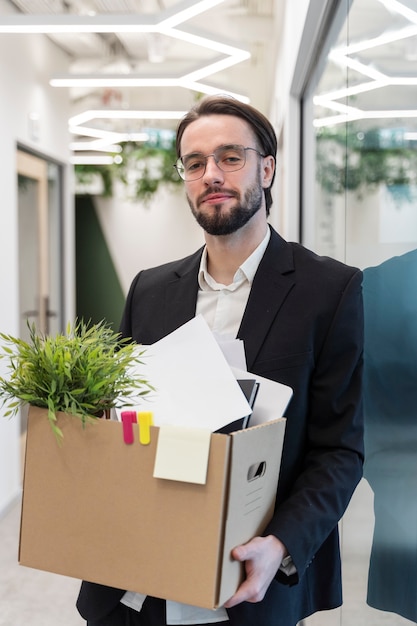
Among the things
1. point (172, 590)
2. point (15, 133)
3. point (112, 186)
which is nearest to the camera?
point (172, 590)

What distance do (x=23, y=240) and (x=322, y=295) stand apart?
3.97 meters

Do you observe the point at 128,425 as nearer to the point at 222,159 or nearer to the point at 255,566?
the point at 255,566

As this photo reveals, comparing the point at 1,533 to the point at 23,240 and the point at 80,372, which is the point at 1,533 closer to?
the point at 23,240

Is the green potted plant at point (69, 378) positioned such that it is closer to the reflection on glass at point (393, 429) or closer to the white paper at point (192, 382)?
the white paper at point (192, 382)

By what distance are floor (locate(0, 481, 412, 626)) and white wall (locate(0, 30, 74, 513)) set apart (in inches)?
14.4

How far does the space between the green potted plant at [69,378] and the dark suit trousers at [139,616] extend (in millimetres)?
452

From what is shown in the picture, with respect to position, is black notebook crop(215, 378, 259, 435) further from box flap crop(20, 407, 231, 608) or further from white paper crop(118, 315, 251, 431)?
box flap crop(20, 407, 231, 608)

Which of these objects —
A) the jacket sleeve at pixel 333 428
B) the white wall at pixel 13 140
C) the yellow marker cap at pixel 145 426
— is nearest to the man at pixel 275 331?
the jacket sleeve at pixel 333 428

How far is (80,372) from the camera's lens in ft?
3.34

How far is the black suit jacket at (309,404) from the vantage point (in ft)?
3.79

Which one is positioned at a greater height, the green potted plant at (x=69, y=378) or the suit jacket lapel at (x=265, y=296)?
the suit jacket lapel at (x=265, y=296)

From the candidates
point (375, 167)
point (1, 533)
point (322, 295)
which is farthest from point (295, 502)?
point (1, 533)

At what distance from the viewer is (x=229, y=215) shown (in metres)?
1.30

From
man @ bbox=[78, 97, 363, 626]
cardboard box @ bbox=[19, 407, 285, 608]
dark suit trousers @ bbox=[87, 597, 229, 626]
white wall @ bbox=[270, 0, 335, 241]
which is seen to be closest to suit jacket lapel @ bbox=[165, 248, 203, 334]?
man @ bbox=[78, 97, 363, 626]
